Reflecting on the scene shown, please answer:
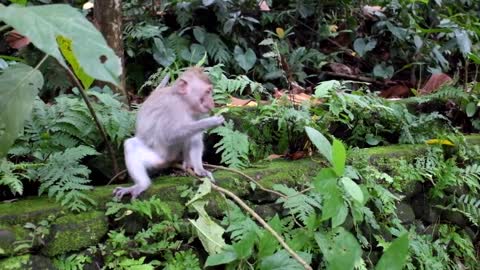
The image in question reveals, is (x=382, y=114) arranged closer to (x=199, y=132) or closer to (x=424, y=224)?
(x=424, y=224)

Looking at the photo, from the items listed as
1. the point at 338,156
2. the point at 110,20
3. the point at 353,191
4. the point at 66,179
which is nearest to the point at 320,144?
the point at 338,156

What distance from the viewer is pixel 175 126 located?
3.71m

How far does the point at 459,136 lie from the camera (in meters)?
5.23

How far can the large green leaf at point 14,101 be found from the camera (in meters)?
2.59

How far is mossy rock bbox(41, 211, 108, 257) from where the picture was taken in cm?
297

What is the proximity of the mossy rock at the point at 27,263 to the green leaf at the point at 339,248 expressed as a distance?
1.44m

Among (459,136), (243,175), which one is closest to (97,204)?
(243,175)

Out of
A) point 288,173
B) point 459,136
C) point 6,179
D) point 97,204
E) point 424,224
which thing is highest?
point 6,179

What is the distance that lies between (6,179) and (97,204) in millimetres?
507

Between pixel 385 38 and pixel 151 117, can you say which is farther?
pixel 385 38

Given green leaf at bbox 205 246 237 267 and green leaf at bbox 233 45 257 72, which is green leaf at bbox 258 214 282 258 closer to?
green leaf at bbox 205 246 237 267

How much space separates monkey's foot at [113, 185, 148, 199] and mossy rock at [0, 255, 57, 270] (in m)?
0.57

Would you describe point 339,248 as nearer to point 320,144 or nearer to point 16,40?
point 320,144

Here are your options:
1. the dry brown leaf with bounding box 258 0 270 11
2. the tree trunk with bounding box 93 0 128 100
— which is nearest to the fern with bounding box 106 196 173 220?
the tree trunk with bounding box 93 0 128 100
